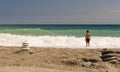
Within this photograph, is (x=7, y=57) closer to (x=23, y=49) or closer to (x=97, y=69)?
(x=23, y=49)

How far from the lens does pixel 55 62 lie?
17844 millimetres

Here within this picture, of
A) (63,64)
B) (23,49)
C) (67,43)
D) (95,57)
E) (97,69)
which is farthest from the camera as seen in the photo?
(67,43)

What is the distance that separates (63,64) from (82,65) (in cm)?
105

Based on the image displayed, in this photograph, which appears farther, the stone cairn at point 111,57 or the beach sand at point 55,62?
the stone cairn at point 111,57

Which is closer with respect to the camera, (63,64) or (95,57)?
(63,64)

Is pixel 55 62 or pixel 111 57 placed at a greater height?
pixel 111 57

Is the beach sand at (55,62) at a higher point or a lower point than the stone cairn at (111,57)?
lower

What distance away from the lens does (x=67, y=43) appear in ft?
99.2

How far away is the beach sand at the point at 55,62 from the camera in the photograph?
53.0 ft

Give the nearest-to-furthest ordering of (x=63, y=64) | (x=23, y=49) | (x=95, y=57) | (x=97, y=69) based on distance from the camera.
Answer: (x=97, y=69), (x=63, y=64), (x=95, y=57), (x=23, y=49)

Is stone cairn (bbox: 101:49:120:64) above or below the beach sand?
above

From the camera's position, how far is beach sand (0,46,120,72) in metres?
16.2

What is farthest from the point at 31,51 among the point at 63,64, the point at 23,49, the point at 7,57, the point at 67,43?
the point at 67,43

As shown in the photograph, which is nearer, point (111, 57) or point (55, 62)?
point (55, 62)
